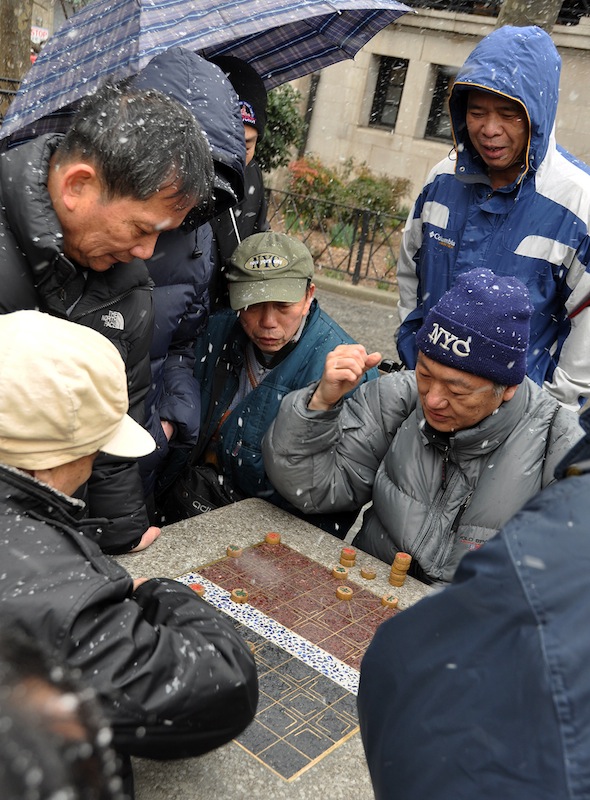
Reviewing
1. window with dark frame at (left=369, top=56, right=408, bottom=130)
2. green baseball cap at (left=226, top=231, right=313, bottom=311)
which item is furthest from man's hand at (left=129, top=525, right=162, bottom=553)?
window with dark frame at (left=369, top=56, right=408, bottom=130)

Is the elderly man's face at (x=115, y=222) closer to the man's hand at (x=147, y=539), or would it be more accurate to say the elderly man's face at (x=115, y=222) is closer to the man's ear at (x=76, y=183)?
the man's ear at (x=76, y=183)

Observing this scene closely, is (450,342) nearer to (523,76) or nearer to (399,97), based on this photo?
(523,76)

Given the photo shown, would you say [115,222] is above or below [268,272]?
above

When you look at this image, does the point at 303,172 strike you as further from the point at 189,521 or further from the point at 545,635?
the point at 545,635

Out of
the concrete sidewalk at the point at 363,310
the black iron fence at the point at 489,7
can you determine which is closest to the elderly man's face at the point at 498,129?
the concrete sidewalk at the point at 363,310

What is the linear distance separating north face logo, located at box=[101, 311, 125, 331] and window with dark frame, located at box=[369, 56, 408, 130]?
15.7 metres

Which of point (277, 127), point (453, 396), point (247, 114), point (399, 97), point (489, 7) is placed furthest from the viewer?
point (399, 97)

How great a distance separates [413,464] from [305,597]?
1.91 feet

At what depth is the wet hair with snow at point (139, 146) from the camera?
7.23 feet

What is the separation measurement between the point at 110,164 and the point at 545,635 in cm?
168

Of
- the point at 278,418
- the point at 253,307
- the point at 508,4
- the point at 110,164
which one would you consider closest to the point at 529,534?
the point at 110,164

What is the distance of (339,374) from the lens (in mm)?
2760

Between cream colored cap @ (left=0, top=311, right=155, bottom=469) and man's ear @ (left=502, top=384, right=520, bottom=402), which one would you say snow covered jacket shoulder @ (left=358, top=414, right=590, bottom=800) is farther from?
man's ear @ (left=502, top=384, right=520, bottom=402)

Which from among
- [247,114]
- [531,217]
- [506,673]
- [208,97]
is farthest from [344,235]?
[506,673]
